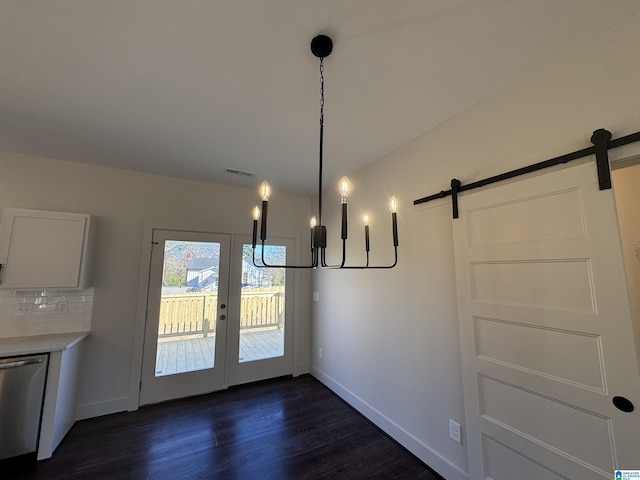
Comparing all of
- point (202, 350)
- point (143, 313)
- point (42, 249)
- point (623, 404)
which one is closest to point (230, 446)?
point (202, 350)

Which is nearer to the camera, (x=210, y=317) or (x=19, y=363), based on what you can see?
(x=19, y=363)

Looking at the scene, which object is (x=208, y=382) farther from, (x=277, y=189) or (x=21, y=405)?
(x=277, y=189)

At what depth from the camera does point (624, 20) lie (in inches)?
50.8

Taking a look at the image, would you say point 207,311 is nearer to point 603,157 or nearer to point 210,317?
point 210,317

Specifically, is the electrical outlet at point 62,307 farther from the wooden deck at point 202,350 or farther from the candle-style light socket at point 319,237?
the candle-style light socket at point 319,237

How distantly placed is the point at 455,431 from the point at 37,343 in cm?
366

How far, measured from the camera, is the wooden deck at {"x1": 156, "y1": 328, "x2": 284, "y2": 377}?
3.24 meters

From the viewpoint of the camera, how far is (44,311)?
2.71 metres

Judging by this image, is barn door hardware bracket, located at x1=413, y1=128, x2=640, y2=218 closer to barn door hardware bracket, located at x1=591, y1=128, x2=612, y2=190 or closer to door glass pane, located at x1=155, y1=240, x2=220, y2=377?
barn door hardware bracket, located at x1=591, y1=128, x2=612, y2=190

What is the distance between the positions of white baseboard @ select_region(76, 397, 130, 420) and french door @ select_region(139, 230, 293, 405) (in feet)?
0.59

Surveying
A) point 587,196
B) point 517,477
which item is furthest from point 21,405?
point 587,196

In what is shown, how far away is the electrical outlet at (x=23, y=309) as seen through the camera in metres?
2.63

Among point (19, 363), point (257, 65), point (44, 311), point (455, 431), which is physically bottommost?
point (455, 431)

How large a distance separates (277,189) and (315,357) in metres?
2.61
